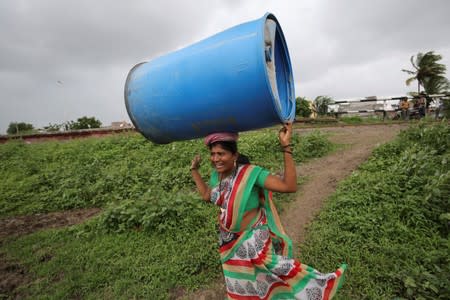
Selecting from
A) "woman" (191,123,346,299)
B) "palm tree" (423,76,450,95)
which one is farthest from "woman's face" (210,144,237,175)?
"palm tree" (423,76,450,95)

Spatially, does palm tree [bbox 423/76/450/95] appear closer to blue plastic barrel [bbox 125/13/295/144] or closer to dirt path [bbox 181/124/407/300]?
dirt path [bbox 181/124/407/300]

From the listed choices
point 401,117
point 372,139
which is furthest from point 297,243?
point 401,117

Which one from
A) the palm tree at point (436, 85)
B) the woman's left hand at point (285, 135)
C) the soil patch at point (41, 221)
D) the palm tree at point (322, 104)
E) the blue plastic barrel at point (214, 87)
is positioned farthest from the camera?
the palm tree at point (436, 85)

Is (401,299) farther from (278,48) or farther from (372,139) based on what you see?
(372,139)

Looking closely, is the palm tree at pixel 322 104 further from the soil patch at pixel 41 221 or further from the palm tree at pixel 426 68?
the soil patch at pixel 41 221

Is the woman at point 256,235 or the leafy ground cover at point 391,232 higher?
the woman at point 256,235

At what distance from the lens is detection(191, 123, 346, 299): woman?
1284mm

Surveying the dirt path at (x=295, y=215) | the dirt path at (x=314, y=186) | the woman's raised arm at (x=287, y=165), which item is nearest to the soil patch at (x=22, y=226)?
the dirt path at (x=295, y=215)

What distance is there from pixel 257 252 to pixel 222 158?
0.55 metres

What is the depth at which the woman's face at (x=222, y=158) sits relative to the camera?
133 cm

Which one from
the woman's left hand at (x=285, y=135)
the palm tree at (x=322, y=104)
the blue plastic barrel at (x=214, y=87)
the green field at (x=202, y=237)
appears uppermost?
the palm tree at (x=322, y=104)

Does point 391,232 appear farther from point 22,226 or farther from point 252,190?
point 22,226

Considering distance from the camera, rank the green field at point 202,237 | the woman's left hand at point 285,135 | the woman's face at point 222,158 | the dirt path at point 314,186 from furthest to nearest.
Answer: the dirt path at point 314,186 → the green field at point 202,237 → the woman's face at point 222,158 → the woman's left hand at point 285,135

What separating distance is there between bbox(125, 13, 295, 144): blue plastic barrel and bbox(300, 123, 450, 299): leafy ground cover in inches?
62.7
